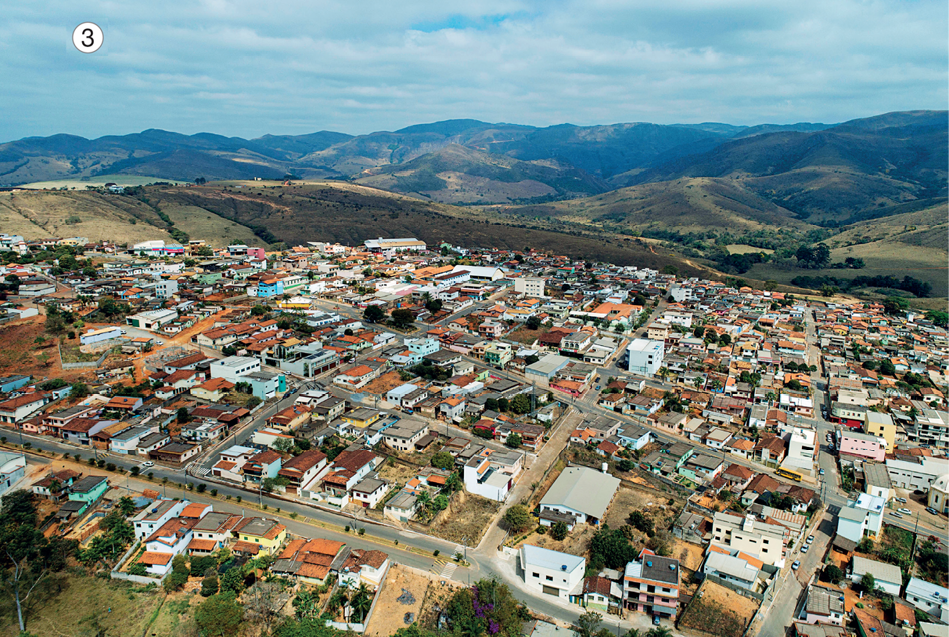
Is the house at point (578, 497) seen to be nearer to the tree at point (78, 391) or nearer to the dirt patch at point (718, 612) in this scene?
the dirt patch at point (718, 612)

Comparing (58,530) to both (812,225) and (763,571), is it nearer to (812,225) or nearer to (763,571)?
(763,571)

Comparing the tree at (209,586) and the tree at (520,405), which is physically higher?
the tree at (520,405)

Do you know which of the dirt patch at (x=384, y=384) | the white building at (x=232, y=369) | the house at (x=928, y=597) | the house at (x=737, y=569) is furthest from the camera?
the dirt patch at (x=384, y=384)

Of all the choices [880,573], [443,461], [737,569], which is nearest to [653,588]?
[737,569]

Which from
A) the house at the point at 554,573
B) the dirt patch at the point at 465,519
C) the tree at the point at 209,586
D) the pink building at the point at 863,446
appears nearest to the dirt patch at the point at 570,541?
the house at the point at 554,573

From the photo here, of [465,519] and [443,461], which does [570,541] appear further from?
[443,461]

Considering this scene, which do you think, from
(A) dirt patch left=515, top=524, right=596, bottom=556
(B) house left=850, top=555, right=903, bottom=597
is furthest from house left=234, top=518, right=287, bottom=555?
(B) house left=850, top=555, right=903, bottom=597
